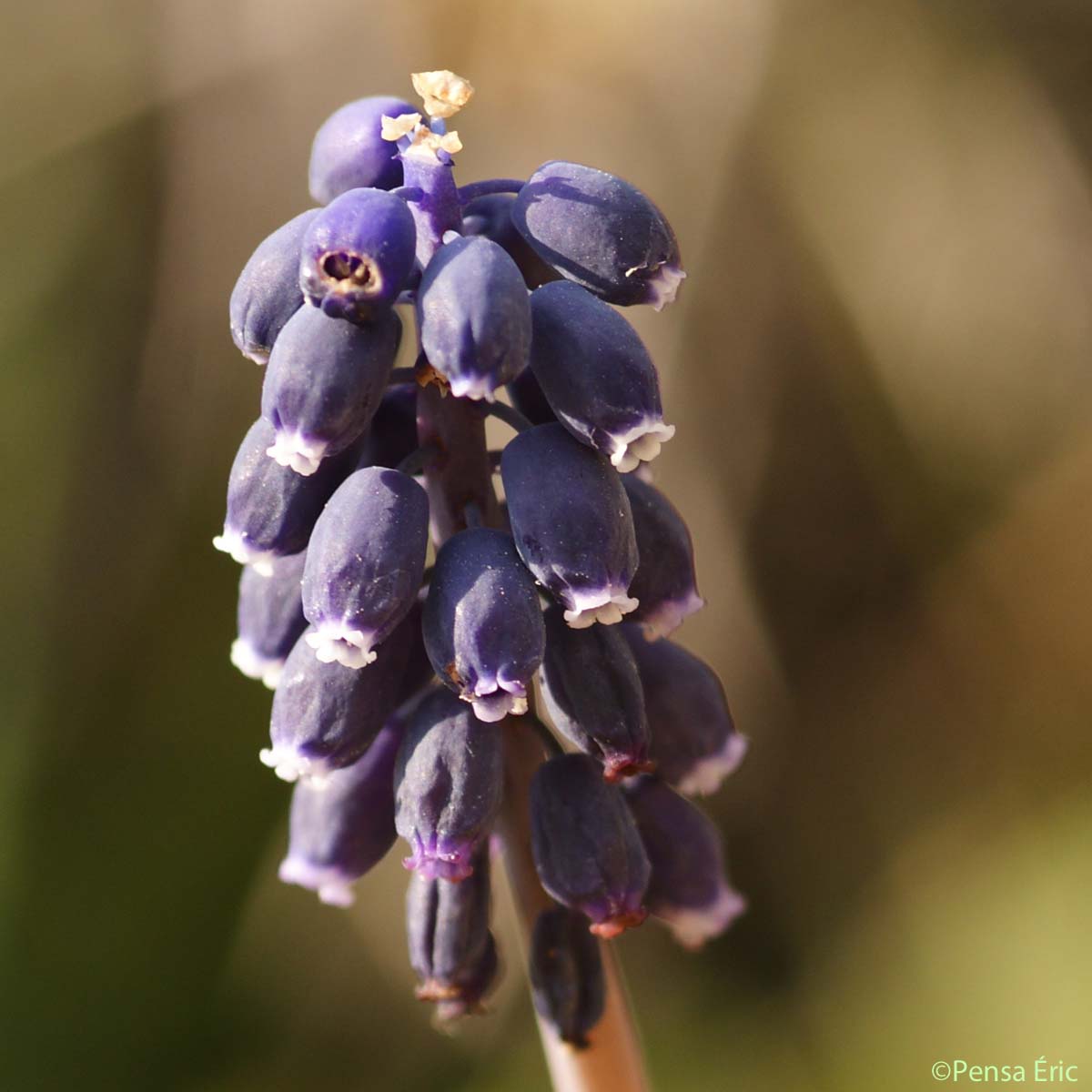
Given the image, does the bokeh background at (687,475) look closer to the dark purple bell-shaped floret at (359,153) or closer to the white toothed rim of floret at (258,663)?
the white toothed rim of floret at (258,663)

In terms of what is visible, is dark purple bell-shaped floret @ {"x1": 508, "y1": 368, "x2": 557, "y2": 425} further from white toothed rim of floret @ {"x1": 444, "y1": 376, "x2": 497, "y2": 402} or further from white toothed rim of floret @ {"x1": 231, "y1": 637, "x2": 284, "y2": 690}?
white toothed rim of floret @ {"x1": 231, "y1": 637, "x2": 284, "y2": 690}

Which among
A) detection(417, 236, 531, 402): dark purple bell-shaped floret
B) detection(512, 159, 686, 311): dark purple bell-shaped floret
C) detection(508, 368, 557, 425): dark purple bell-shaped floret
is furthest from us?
detection(508, 368, 557, 425): dark purple bell-shaped floret

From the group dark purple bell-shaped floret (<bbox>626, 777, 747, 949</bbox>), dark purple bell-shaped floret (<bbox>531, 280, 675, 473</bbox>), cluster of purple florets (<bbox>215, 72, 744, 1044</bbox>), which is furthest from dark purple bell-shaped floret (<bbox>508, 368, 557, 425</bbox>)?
dark purple bell-shaped floret (<bbox>626, 777, 747, 949</bbox>)

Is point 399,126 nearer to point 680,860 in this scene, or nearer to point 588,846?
point 588,846

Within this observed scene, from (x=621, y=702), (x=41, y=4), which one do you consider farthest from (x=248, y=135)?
(x=621, y=702)

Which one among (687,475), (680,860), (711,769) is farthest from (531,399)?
(687,475)

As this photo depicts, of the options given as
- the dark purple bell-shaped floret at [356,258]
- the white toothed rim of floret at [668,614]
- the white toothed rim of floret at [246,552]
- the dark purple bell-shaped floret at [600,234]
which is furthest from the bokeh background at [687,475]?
the dark purple bell-shaped floret at [356,258]
